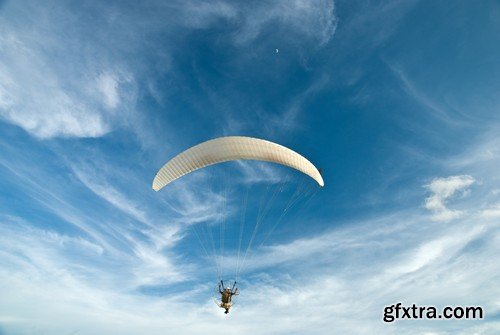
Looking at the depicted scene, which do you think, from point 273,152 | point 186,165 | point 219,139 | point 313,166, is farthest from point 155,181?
point 313,166

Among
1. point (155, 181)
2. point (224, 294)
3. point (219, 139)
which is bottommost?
point (224, 294)

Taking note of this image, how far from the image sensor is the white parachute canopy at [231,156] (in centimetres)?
2728

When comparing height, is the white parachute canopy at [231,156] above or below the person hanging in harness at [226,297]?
above

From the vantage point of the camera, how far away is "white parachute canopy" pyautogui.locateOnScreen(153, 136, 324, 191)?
27.3m

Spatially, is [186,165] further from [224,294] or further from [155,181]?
[224,294]

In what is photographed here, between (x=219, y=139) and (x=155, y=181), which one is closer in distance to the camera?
(x=219, y=139)

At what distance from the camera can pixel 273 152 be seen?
1090 inches

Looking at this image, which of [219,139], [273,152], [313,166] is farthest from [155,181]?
[313,166]

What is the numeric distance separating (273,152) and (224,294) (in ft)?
41.0

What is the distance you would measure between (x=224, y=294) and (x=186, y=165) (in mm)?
11183

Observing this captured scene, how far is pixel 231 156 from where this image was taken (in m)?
28.3

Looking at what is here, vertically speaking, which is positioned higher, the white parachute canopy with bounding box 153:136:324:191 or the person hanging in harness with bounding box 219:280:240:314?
the white parachute canopy with bounding box 153:136:324:191

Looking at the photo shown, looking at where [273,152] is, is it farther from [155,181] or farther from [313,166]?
[155,181]

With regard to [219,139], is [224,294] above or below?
below
